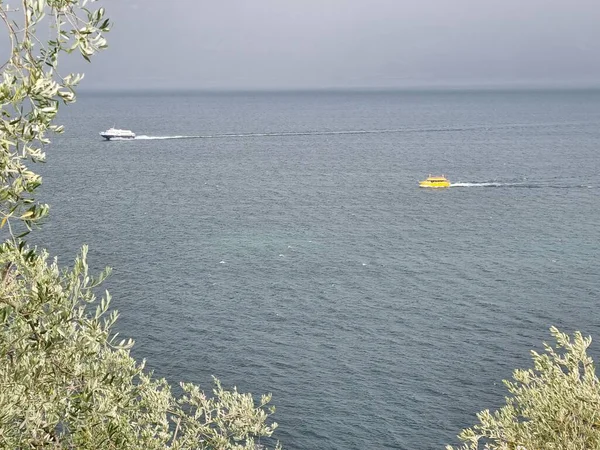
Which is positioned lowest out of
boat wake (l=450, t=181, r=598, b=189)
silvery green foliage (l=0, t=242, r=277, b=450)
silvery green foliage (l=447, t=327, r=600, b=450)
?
boat wake (l=450, t=181, r=598, b=189)

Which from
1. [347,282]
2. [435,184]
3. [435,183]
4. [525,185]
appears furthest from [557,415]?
[525,185]

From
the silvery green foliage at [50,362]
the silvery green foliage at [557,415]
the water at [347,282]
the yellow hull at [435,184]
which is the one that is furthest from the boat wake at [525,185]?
the silvery green foliage at [50,362]

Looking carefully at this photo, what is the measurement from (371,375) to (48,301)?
53.7 metres

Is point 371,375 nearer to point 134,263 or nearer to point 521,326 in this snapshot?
point 521,326

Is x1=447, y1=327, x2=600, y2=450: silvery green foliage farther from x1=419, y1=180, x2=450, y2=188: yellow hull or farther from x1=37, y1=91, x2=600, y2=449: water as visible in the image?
x1=419, y1=180, x2=450, y2=188: yellow hull

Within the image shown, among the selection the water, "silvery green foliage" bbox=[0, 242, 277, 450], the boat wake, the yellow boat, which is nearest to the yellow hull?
the yellow boat

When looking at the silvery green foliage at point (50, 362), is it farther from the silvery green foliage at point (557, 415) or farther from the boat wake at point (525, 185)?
the boat wake at point (525, 185)

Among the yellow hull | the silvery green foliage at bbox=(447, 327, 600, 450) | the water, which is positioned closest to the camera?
the silvery green foliage at bbox=(447, 327, 600, 450)

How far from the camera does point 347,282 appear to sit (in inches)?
3435

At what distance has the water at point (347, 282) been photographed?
60562 mm

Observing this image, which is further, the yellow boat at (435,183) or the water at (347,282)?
the yellow boat at (435,183)

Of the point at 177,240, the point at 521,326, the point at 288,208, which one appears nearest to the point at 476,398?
the point at 521,326

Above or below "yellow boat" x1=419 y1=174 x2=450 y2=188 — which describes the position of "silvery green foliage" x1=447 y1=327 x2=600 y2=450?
above

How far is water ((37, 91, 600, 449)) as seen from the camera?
6056 centimetres
